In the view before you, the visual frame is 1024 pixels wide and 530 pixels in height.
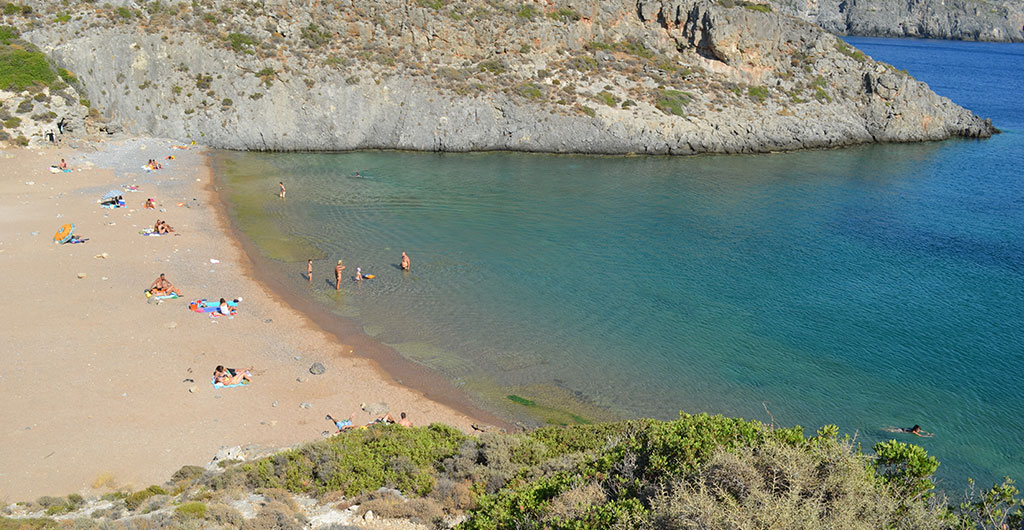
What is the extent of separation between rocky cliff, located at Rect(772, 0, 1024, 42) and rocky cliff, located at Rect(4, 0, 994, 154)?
475 ft

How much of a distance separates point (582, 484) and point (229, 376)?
14965 millimetres

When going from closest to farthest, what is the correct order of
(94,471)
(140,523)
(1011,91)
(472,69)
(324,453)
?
(140,523), (324,453), (94,471), (472,69), (1011,91)

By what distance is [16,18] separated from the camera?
5519 cm

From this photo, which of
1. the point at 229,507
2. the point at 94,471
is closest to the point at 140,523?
the point at 229,507

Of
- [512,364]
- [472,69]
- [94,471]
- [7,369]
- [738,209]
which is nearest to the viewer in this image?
[94,471]

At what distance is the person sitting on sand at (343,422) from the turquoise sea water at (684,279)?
4.53m

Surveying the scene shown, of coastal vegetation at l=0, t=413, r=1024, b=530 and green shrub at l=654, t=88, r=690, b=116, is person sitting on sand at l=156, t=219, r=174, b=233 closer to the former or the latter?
coastal vegetation at l=0, t=413, r=1024, b=530

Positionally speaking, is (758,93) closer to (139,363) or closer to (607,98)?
(607,98)

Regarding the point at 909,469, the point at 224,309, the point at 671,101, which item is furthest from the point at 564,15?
the point at 909,469

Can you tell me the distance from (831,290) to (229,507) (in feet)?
91.9

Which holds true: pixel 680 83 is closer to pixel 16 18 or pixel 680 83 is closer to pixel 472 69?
pixel 472 69

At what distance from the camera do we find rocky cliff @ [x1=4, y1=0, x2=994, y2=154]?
5562cm

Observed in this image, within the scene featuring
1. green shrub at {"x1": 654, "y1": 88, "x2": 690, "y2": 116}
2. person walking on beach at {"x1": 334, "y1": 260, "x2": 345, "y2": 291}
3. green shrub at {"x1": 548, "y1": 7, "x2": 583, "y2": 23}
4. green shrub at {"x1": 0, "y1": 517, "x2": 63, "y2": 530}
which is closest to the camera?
green shrub at {"x1": 0, "y1": 517, "x2": 63, "y2": 530}

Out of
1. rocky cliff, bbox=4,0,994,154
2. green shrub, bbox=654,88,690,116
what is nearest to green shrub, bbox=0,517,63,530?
rocky cliff, bbox=4,0,994,154
